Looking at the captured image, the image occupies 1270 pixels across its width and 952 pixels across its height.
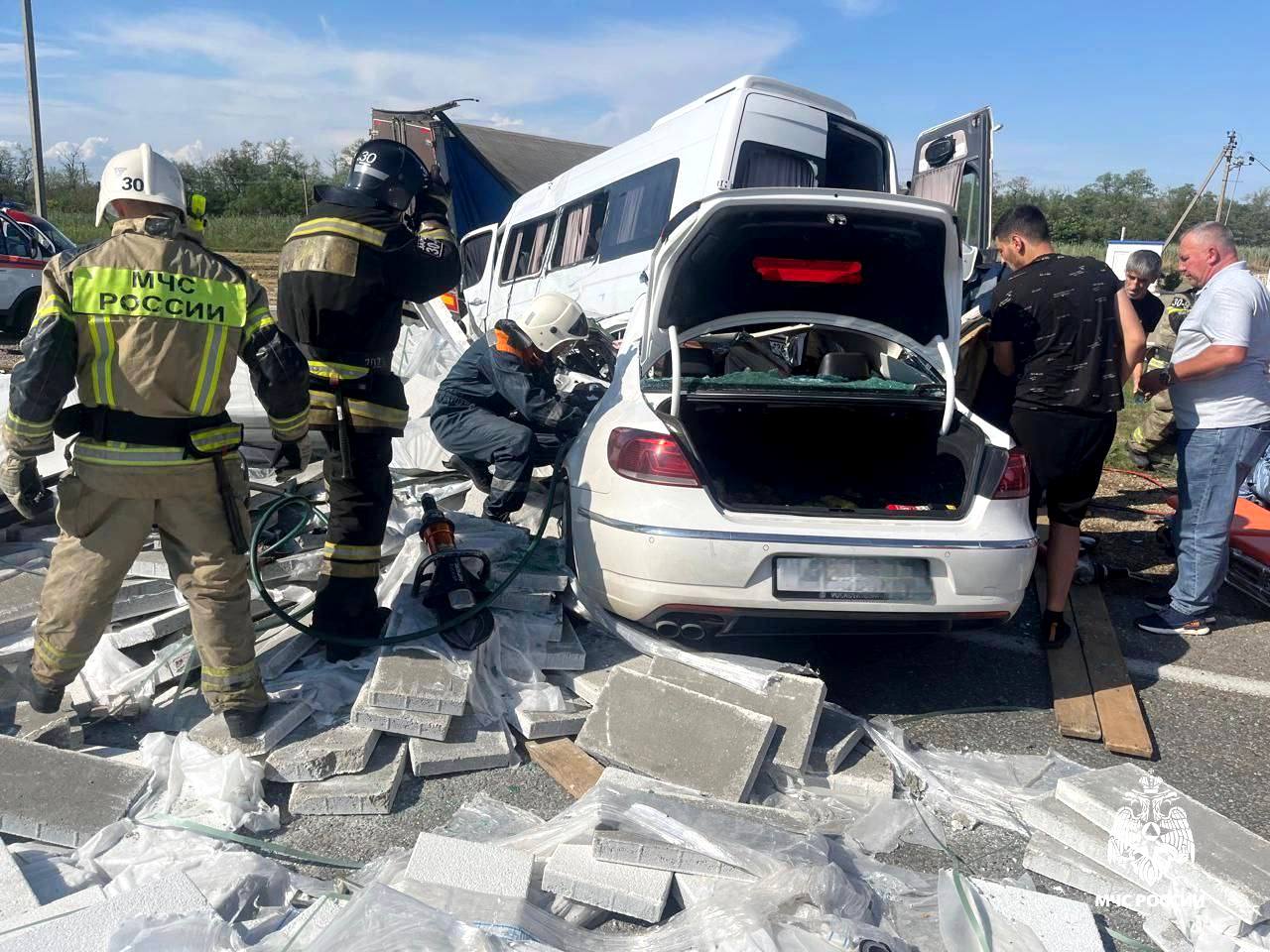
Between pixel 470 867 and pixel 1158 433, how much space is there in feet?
23.8

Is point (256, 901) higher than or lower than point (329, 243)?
lower

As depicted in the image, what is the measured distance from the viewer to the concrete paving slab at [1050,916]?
2.23 metres

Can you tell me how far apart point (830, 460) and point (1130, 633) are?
5.61 feet

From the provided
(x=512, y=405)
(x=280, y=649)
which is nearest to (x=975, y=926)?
(x=280, y=649)

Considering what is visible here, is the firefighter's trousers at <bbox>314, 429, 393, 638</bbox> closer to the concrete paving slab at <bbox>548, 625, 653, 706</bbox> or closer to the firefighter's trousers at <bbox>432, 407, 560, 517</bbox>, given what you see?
the firefighter's trousers at <bbox>432, 407, 560, 517</bbox>

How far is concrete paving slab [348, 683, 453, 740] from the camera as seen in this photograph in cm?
300

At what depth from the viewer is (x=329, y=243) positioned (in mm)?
3457

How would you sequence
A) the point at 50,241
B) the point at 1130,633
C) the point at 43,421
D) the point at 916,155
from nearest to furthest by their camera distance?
the point at 43,421 < the point at 1130,633 < the point at 916,155 < the point at 50,241

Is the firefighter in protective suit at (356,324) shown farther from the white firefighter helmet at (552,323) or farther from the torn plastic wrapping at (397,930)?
the torn plastic wrapping at (397,930)

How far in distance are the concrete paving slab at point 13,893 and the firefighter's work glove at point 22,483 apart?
115 cm

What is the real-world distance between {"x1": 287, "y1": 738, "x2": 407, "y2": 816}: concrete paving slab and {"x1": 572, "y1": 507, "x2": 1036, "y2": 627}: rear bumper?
98cm

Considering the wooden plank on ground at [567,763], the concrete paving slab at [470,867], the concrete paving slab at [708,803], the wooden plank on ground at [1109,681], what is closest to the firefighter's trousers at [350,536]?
→ the wooden plank on ground at [567,763]

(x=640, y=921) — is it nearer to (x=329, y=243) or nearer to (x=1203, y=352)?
(x=329, y=243)

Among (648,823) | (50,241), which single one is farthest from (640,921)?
(50,241)
